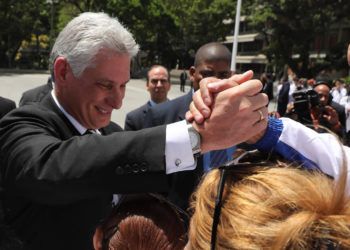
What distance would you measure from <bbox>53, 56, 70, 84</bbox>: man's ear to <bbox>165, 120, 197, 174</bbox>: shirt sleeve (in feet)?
2.26

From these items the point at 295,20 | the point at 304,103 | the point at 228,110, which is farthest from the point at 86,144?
the point at 295,20

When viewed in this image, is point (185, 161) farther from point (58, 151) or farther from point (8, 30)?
point (8, 30)

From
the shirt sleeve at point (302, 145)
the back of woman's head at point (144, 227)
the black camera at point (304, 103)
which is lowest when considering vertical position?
the black camera at point (304, 103)

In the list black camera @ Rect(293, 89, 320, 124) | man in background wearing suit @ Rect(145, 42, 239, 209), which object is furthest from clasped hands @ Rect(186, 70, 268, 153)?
black camera @ Rect(293, 89, 320, 124)

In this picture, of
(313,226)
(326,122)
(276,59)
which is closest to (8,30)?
(276,59)

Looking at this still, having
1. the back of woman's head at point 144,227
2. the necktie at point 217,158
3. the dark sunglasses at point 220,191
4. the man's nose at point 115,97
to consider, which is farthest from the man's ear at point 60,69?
the necktie at point 217,158

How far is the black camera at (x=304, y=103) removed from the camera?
10.7 ft

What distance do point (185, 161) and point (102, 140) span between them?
0.21 meters

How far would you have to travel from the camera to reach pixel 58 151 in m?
1.11

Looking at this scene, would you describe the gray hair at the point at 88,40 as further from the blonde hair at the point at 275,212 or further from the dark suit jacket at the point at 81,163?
the blonde hair at the point at 275,212

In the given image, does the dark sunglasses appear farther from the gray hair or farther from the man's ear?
the man's ear

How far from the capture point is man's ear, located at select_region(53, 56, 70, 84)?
167 cm

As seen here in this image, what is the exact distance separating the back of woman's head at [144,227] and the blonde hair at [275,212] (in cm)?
13

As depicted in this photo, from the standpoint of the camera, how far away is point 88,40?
5.28 ft
